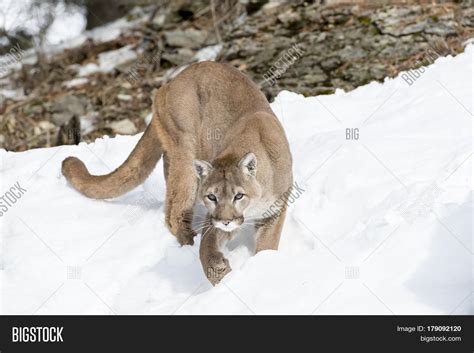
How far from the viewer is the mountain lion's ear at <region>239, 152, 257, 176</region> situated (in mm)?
4773

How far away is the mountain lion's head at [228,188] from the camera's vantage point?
4617mm

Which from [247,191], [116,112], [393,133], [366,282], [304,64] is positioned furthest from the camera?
[116,112]

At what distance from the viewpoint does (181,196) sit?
5688mm

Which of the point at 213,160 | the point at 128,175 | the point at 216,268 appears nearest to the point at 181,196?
the point at 128,175

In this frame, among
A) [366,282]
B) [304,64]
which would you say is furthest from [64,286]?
[304,64]

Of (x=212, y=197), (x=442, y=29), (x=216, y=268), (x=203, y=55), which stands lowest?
(x=203, y=55)

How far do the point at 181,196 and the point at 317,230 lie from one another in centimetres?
121

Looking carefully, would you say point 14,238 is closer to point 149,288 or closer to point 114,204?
point 114,204

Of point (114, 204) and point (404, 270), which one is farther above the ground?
point (404, 270)

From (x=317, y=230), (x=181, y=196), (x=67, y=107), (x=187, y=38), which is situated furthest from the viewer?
(x=187, y=38)

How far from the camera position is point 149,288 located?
190 inches

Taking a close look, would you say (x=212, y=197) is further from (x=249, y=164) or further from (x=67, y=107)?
(x=67, y=107)

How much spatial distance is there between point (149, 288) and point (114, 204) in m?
1.54

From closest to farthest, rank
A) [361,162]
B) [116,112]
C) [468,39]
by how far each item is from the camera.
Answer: [361,162]
[468,39]
[116,112]
